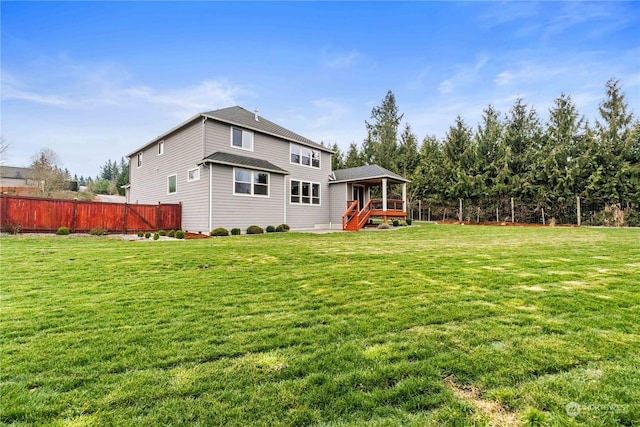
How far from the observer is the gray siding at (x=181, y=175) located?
13.9 metres

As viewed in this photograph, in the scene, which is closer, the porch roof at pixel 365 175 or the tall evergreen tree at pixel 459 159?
the porch roof at pixel 365 175

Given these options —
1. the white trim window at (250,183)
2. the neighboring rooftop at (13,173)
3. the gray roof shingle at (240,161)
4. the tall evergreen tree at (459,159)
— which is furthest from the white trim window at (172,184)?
the neighboring rooftop at (13,173)

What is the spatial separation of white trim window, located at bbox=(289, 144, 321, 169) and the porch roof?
1.79 metres

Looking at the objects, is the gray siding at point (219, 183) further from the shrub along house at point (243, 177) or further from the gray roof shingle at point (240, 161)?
the gray roof shingle at point (240, 161)

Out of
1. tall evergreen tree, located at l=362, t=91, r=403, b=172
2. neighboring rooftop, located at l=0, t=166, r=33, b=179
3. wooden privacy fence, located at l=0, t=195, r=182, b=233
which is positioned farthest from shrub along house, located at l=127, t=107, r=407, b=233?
neighboring rooftop, located at l=0, t=166, r=33, b=179

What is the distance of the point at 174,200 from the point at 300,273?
523 inches

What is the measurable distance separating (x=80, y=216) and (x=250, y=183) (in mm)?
7145

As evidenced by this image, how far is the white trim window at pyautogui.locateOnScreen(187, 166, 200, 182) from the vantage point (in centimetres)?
1418

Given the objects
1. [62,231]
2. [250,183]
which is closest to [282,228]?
[250,183]

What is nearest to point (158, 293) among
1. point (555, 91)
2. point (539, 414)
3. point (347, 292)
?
point (347, 292)

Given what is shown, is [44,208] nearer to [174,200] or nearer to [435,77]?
[174,200]

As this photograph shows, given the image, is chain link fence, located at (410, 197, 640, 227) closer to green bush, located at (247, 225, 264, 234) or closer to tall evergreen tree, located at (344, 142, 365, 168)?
tall evergreen tree, located at (344, 142, 365, 168)

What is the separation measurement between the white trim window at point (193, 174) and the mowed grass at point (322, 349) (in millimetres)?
9766

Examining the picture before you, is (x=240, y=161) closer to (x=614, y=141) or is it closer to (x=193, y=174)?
(x=193, y=174)
